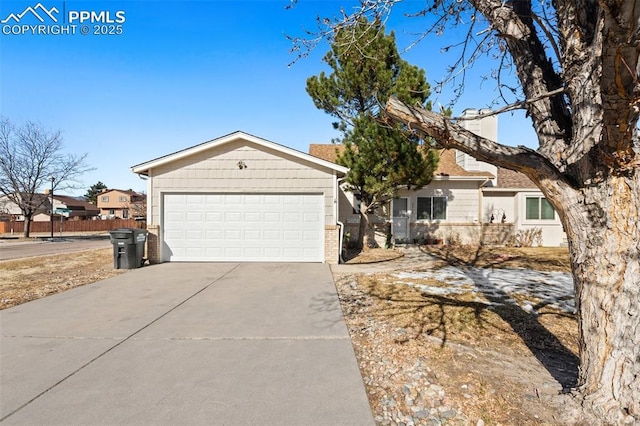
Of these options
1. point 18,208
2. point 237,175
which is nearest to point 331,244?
point 237,175

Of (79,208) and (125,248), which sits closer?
(125,248)

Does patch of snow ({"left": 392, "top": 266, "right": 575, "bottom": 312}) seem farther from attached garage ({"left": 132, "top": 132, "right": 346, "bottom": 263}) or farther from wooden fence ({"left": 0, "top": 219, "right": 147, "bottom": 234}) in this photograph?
wooden fence ({"left": 0, "top": 219, "right": 147, "bottom": 234})

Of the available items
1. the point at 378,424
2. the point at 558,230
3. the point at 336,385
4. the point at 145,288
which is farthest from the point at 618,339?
the point at 558,230

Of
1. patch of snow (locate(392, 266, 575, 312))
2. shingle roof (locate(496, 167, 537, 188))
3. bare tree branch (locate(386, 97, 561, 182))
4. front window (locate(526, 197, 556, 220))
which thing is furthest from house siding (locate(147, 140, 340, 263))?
front window (locate(526, 197, 556, 220))

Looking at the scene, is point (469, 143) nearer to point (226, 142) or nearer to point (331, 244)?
point (331, 244)

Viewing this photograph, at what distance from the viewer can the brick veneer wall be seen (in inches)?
403

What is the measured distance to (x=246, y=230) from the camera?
34.5 feet

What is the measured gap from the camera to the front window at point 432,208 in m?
14.8

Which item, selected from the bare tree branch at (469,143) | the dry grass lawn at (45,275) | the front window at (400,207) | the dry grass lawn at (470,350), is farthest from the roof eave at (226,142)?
the bare tree branch at (469,143)

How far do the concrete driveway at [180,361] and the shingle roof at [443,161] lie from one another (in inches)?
368

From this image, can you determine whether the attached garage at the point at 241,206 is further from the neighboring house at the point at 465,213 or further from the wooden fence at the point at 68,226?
the wooden fence at the point at 68,226

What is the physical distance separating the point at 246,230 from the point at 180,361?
6966 mm

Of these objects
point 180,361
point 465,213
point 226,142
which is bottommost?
point 180,361

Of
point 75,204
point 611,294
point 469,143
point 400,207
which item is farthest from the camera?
point 75,204
